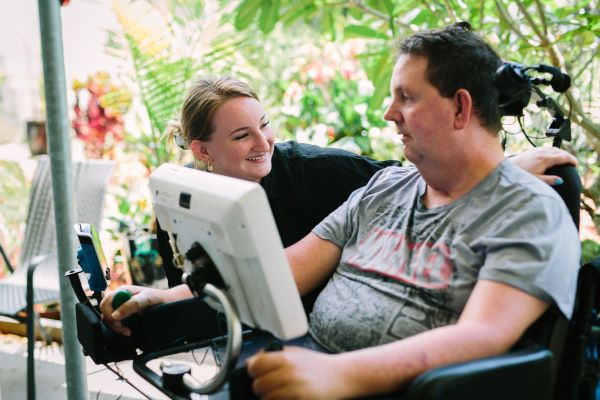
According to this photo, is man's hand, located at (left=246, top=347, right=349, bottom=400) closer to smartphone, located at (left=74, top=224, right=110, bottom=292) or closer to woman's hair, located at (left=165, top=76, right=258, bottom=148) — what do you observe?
smartphone, located at (left=74, top=224, right=110, bottom=292)

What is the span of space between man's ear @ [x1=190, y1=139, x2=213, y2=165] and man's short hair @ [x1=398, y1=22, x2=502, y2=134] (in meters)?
0.73

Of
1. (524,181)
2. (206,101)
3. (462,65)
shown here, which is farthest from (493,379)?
(206,101)

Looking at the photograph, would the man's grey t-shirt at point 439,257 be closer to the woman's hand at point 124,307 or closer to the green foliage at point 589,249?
the woman's hand at point 124,307

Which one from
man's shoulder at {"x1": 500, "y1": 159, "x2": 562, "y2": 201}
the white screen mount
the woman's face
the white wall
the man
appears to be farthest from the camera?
the white wall

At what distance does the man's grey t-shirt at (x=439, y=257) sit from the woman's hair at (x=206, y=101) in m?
0.55

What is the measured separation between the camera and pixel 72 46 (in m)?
3.88

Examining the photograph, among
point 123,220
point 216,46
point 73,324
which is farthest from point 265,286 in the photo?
point 123,220

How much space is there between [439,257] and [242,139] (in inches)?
29.4

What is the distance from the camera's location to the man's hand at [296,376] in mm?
989

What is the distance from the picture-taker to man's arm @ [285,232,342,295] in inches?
62.0

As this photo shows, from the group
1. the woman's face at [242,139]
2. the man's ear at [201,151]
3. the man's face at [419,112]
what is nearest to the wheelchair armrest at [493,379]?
the man's face at [419,112]

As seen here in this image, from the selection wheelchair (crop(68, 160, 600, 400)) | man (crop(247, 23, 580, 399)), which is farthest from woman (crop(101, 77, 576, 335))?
wheelchair (crop(68, 160, 600, 400))

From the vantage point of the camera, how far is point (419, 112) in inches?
52.7

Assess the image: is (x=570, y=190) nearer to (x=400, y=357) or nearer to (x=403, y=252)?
(x=403, y=252)
